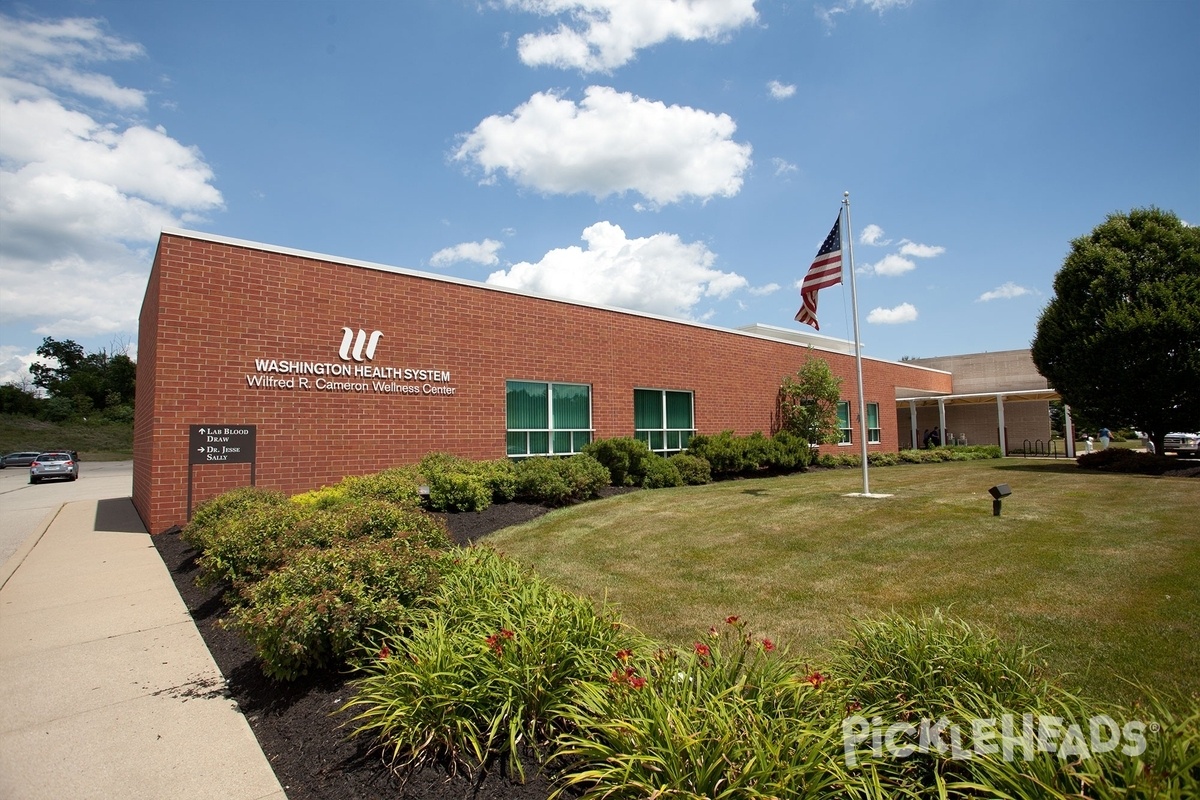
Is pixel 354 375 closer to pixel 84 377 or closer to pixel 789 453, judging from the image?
pixel 789 453

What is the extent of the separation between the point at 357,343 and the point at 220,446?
9.75 ft

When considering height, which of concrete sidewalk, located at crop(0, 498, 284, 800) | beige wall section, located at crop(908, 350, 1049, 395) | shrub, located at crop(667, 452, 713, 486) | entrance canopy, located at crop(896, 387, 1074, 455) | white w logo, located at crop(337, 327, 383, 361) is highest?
beige wall section, located at crop(908, 350, 1049, 395)

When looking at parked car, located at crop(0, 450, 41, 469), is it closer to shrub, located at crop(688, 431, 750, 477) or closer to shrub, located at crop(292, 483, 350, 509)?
shrub, located at crop(292, 483, 350, 509)

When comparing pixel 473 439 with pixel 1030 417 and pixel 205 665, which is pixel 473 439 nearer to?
pixel 205 665

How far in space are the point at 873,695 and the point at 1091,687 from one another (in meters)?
1.82

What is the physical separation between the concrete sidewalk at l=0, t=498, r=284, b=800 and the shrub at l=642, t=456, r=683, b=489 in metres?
9.43

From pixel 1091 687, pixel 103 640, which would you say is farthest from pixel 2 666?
pixel 1091 687

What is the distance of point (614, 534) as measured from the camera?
9.13 m

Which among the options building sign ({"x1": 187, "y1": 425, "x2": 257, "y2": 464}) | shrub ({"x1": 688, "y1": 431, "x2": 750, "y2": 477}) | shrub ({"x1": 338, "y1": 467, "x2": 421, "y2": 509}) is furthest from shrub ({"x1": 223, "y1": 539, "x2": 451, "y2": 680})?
shrub ({"x1": 688, "y1": 431, "x2": 750, "y2": 477})

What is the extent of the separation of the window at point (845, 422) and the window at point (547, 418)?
1272 cm

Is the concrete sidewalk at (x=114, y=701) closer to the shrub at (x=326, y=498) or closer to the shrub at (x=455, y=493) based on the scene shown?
the shrub at (x=326, y=498)

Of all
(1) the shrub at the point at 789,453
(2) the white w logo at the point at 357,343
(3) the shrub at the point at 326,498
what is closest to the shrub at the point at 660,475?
(1) the shrub at the point at 789,453

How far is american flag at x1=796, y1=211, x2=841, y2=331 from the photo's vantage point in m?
12.8

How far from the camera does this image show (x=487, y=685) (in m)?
3.38
